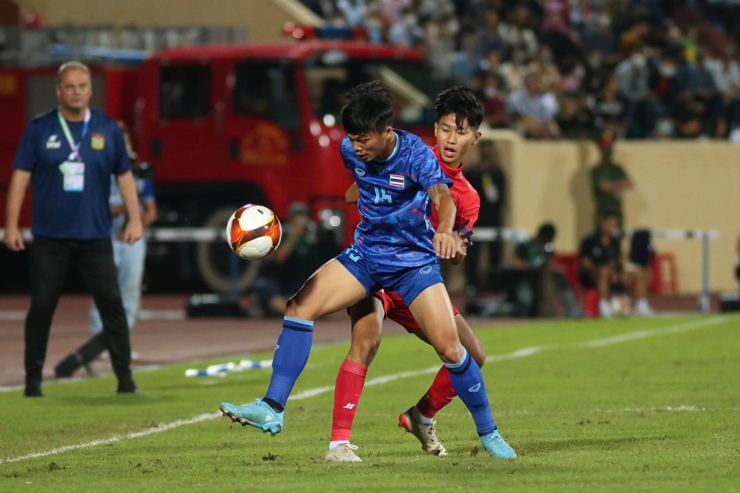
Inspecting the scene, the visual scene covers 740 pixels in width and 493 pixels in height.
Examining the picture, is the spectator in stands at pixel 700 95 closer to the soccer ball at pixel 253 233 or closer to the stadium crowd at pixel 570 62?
the stadium crowd at pixel 570 62

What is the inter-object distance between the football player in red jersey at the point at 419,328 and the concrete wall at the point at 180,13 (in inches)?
648

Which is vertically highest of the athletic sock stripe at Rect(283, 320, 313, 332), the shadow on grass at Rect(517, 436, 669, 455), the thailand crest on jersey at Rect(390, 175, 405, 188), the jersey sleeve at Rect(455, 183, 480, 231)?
the thailand crest on jersey at Rect(390, 175, 405, 188)

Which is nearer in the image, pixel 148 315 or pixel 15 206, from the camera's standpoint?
pixel 15 206

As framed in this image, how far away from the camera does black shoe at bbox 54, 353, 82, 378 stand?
12758 millimetres

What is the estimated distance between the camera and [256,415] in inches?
292

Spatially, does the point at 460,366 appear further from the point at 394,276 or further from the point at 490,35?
the point at 490,35

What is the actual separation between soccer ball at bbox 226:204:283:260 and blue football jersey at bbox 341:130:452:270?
0.84 metres

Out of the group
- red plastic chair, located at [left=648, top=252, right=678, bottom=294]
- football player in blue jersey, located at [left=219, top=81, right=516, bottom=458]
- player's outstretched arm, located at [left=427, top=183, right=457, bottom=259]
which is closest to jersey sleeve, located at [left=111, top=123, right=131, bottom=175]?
football player in blue jersey, located at [left=219, top=81, right=516, bottom=458]

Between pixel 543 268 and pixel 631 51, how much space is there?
8315 millimetres

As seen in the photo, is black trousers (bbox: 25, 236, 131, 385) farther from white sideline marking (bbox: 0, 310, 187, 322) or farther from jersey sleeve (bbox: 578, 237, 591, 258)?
jersey sleeve (bbox: 578, 237, 591, 258)

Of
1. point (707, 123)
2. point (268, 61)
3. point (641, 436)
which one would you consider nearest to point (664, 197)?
point (707, 123)

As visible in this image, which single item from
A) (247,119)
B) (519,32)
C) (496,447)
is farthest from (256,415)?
(519,32)

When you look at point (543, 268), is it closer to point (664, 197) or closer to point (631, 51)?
point (664, 197)

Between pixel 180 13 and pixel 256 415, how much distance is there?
19025mm
